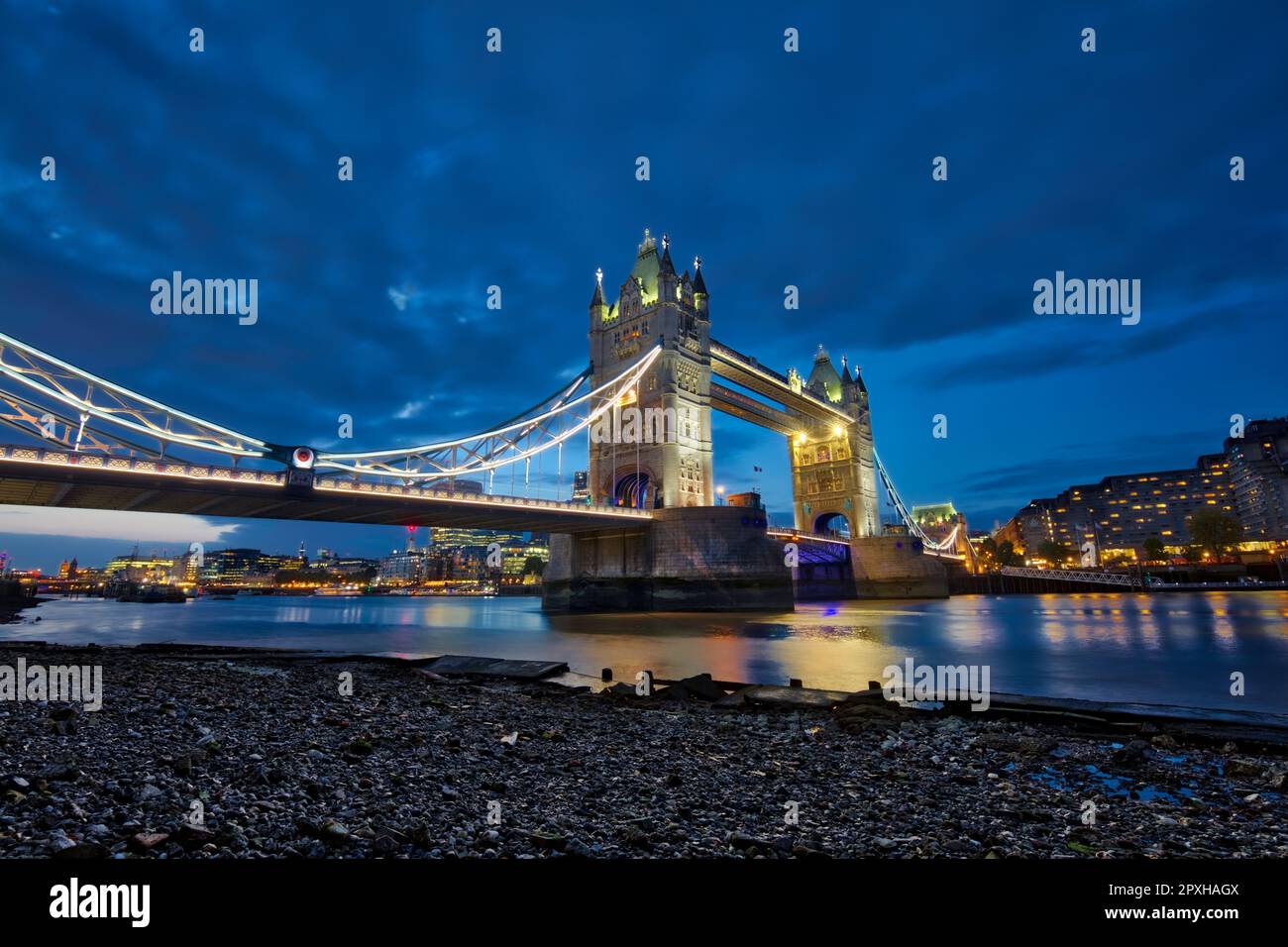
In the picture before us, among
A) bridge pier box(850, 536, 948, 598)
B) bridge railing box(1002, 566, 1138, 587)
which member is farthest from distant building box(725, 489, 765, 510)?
bridge railing box(1002, 566, 1138, 587)

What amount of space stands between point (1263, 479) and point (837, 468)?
85.2m

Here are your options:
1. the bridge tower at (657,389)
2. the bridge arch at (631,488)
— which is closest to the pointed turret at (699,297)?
the bridge tower at (657,389)

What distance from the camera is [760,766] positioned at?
5.75m

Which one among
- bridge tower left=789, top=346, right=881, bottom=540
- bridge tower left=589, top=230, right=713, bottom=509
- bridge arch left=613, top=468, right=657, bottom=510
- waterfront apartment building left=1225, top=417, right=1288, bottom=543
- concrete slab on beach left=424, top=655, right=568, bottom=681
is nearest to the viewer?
concrete slab on beach left=424, top=655, right=568, bottom=681

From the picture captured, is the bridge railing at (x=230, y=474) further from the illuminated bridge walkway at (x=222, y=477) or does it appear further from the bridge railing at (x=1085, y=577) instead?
the bridge railing at (x=1085, y=577)

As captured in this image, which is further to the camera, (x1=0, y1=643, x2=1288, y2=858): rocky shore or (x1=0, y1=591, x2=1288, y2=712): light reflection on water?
(x1=0, y1=591, x2=1288, y2=712): light reflection on water

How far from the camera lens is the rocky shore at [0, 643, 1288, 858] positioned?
368 cm

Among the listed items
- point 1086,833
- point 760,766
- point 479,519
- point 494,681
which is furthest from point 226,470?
point 1086,833

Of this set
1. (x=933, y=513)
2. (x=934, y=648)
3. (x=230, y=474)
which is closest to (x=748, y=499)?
(x=934, y=648)

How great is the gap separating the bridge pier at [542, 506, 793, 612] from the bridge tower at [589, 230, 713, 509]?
13.3ft

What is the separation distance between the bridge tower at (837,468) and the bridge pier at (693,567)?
122ft

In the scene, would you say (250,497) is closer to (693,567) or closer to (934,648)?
(693,567)

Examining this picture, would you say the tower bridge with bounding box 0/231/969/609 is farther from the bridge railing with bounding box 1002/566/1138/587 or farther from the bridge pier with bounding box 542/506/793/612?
the bridge railing with bounding box 1002/566/1138/587
